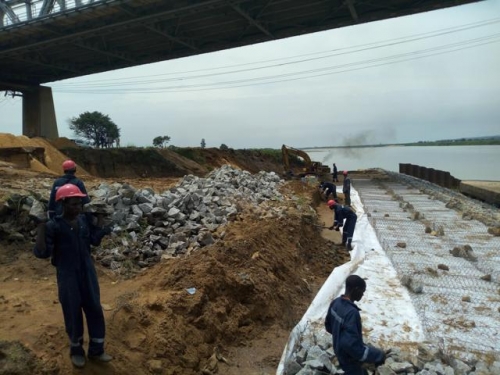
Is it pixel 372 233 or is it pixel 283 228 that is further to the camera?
pixel 372 233

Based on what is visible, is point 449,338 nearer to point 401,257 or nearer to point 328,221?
point 401,257

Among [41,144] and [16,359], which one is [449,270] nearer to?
[16,359]

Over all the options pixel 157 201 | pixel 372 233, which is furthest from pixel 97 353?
pixel 372 233

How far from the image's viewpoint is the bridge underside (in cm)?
1894

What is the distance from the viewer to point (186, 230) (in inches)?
313

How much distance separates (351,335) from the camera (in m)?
3.34

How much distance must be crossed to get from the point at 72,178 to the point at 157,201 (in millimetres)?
3190

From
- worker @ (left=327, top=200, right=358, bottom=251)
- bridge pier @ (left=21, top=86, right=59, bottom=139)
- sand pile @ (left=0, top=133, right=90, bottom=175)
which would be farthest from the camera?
bridge pier @ (left=21, top=86, right=59, bottom=139)

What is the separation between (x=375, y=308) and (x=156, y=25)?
19318mm

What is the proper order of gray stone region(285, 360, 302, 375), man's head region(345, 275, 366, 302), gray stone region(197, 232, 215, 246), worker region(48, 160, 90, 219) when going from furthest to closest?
gray stone region(197, 232, 215, 246)
worker region(48, 160, 90, 219)
gray stone region(285, 360, 302, 375)
man's head region(345, 275, 366, 302)

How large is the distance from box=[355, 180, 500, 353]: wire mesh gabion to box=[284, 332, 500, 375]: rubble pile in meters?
0.37

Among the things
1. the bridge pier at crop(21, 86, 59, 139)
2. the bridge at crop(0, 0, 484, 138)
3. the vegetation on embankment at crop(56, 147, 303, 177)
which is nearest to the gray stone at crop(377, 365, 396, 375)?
the bridge at crop(0, 0, 484, 138)

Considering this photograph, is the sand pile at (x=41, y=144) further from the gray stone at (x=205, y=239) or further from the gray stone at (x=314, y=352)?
the gray stone at (x=314, y=352)

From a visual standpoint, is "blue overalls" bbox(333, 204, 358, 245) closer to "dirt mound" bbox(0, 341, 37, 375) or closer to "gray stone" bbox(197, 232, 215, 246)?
"gray stone" bbox(197, 232, 215, 246)
